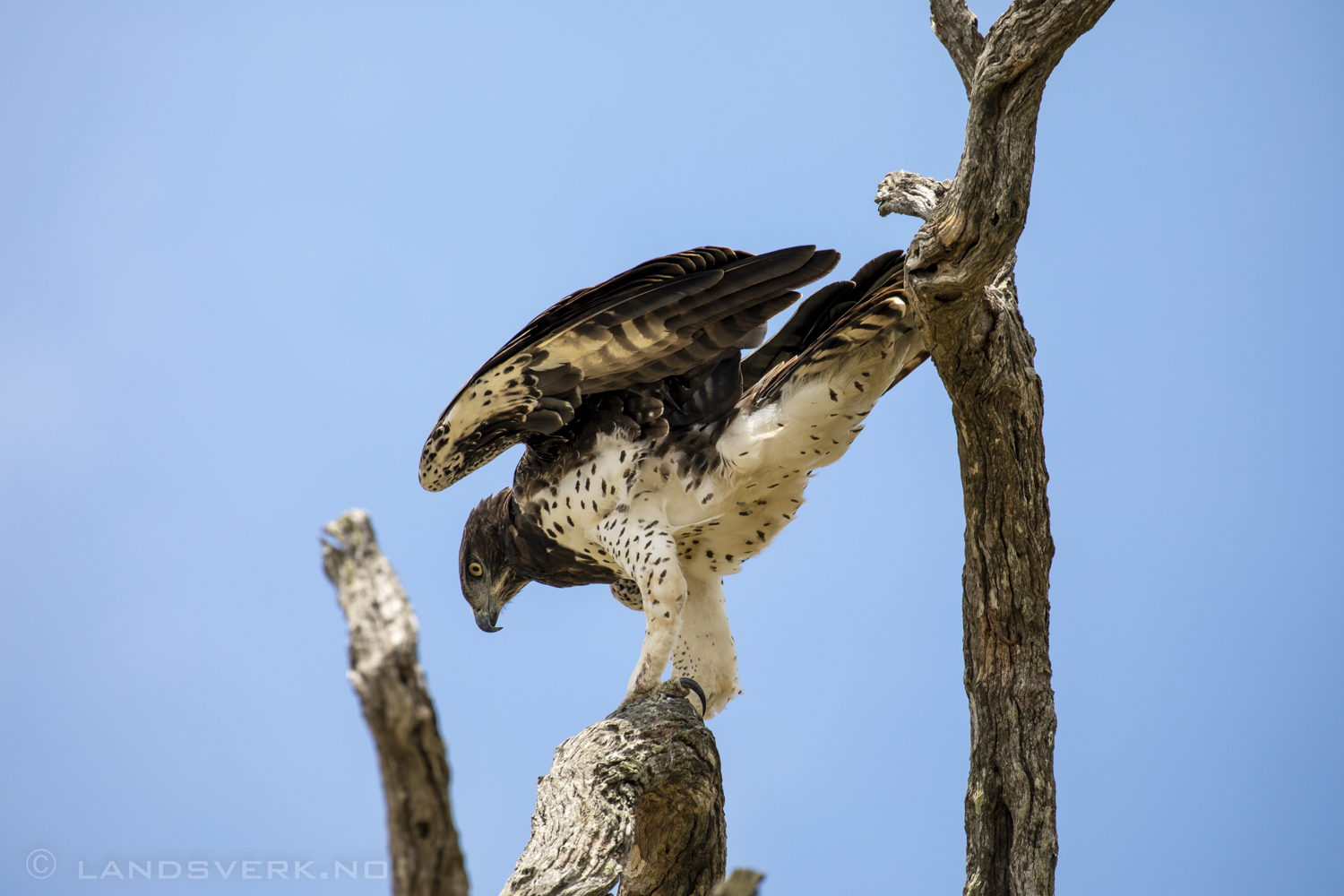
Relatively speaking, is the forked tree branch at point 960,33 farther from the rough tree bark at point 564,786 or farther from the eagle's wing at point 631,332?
the rough tree bark at point 564,786

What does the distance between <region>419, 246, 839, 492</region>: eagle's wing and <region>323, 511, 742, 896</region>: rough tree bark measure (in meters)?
1.18

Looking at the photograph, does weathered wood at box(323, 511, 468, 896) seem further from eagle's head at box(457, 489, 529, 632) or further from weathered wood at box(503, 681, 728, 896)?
eagle's head at box(457, 489, 529, 632)

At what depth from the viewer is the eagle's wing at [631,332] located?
13.0 feet

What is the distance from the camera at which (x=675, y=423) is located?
4.46 m

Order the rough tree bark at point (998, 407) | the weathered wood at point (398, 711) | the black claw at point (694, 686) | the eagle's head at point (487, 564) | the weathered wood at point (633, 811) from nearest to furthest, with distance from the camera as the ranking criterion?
1. the weathered wood at point (398, 711)
2. the rough tree bark at point (998, 407)
3. the weathered wood at point (633, 811)
4. the black claw at point (694, 686)
5. the eagle's head at point (487, 564)

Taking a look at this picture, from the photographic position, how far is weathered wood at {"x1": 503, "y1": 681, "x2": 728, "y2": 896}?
10.4ft

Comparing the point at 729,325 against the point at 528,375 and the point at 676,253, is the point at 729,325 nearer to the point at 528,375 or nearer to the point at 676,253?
the point at 676,253

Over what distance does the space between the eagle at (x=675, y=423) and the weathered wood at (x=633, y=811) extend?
41 centimetres

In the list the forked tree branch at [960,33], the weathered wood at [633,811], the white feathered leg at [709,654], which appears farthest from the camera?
the white feathered leg at [709,654]

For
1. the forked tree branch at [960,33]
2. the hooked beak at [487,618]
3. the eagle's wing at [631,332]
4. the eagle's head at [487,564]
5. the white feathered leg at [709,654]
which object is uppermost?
the forked tree branch at [960,33]

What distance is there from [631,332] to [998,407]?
1315 millimetres

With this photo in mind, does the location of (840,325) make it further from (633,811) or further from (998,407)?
(633,811)

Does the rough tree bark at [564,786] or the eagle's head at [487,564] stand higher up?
the eagle's head at [487,564]

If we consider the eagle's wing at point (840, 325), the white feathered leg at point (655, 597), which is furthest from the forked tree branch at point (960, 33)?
the white feathered leg at point (655, 597)
